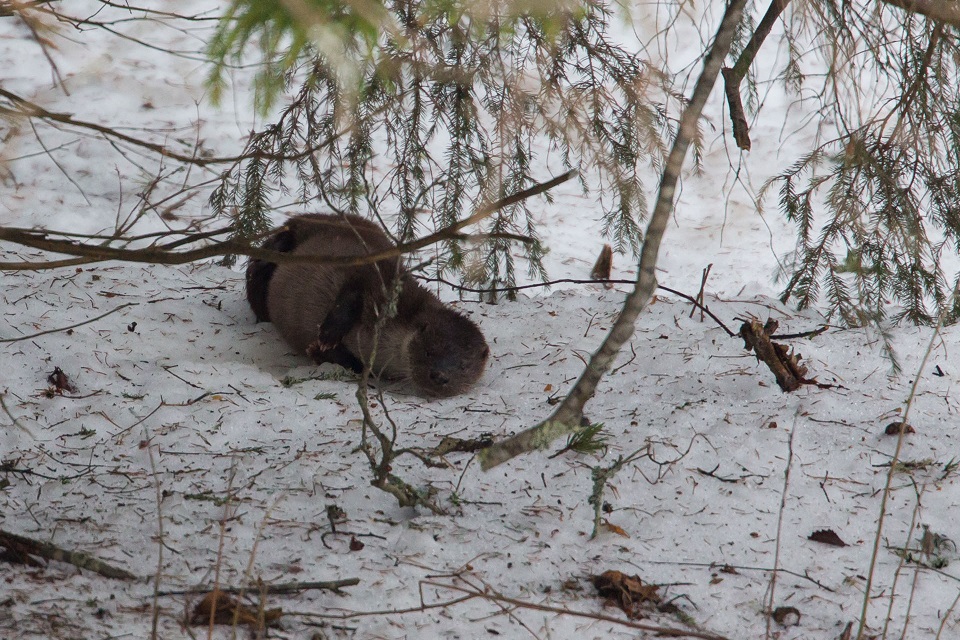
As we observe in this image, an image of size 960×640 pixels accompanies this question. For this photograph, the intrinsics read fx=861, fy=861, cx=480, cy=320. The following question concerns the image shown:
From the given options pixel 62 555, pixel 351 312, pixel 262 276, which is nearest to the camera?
pixel 62 555

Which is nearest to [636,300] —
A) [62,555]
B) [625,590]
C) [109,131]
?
[625,590]

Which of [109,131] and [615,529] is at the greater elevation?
[109,131]

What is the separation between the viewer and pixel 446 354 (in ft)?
16.9

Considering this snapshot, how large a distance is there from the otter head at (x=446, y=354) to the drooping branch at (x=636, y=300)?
2.66m

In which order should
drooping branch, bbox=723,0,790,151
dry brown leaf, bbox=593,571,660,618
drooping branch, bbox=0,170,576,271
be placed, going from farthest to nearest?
drooping branch, bbox=723,0,790,151, dry brown leaf, bbox=593,571,660,618, drooping branch, bbox=0,170,576,271

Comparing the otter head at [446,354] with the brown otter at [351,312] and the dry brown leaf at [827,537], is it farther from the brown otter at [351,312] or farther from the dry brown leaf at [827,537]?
the dry brown leaf at [827,537]

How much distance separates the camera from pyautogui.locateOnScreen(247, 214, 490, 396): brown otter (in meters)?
5.40

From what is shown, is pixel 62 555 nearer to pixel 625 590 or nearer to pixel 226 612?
pixel 226 612

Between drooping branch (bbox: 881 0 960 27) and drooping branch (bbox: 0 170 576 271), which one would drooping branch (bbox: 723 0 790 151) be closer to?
drooping branch (bbox: 881 0 960 27)

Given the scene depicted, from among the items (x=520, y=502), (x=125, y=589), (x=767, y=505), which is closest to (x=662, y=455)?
(x=767, y=505)

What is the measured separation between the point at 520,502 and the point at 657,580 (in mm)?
624

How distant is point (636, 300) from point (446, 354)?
3.00 metres

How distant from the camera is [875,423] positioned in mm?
3812

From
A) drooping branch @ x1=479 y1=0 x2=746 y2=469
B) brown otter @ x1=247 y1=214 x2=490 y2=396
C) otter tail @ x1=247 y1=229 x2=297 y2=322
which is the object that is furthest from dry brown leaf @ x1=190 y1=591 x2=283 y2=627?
otter tail @ x1=247 y1=229 x2=297 y2=322
